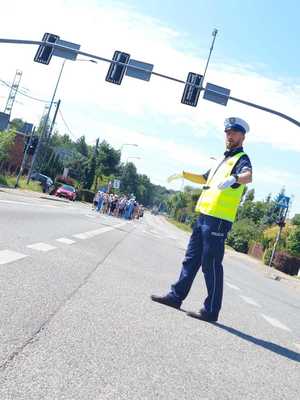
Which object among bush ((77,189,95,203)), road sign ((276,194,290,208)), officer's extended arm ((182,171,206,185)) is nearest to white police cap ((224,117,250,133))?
officer's extended arm ((182,171,206,185))

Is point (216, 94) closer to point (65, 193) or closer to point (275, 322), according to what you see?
point (275, 322)

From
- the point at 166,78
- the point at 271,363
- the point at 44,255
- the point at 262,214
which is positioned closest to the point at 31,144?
the point at 166,78

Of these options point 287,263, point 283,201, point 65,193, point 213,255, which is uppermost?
point 283,201

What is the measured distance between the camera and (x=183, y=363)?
4.03 meters

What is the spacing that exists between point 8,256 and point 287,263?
1232 inches

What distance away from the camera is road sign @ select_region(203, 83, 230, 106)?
2280 cm

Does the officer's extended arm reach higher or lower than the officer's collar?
lower

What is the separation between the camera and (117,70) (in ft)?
78.3

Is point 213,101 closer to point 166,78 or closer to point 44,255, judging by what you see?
point 166,78

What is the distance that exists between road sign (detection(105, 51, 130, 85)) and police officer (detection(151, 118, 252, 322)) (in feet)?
59.7

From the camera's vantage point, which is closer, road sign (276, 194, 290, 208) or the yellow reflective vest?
the yellow reflective vest

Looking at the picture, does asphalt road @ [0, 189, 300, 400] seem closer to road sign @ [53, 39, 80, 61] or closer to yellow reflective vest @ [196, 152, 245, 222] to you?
yellow reflective vest @ [196, 152, 245, 222]

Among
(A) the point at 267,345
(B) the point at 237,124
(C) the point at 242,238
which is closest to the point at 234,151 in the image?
(B) the point at 237,124

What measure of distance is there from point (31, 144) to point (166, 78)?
19042mm
